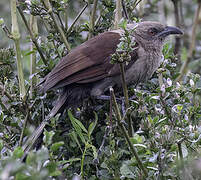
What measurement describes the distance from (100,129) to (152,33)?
159 centimetres

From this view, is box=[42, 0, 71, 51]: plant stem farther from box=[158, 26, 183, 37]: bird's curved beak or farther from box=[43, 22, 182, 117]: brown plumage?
box=[158, 26, 183, 37]: bird's curved beak

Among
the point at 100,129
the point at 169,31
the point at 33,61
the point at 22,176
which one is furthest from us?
the point at 169,31

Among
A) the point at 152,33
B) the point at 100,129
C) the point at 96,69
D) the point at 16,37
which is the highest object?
the point at 16,37

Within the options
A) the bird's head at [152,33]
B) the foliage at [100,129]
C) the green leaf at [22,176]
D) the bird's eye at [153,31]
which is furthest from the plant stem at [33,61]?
the green leaf at [22,176]

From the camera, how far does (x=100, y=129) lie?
108 inches

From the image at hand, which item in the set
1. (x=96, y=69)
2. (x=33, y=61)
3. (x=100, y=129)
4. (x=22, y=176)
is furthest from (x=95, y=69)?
(x=22, y=176)

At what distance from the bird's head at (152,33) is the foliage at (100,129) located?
2.30 ft

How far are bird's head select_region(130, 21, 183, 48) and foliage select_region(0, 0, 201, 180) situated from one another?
0.70m

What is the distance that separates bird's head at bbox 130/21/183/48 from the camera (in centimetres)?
391

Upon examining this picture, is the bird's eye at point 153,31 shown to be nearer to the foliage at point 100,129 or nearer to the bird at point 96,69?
the bird at point 96,69

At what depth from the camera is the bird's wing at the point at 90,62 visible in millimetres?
3254

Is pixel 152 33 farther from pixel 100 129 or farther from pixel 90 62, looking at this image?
pixel 100 129

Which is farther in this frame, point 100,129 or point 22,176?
point 100,129

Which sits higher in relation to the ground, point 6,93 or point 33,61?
point 33,61
